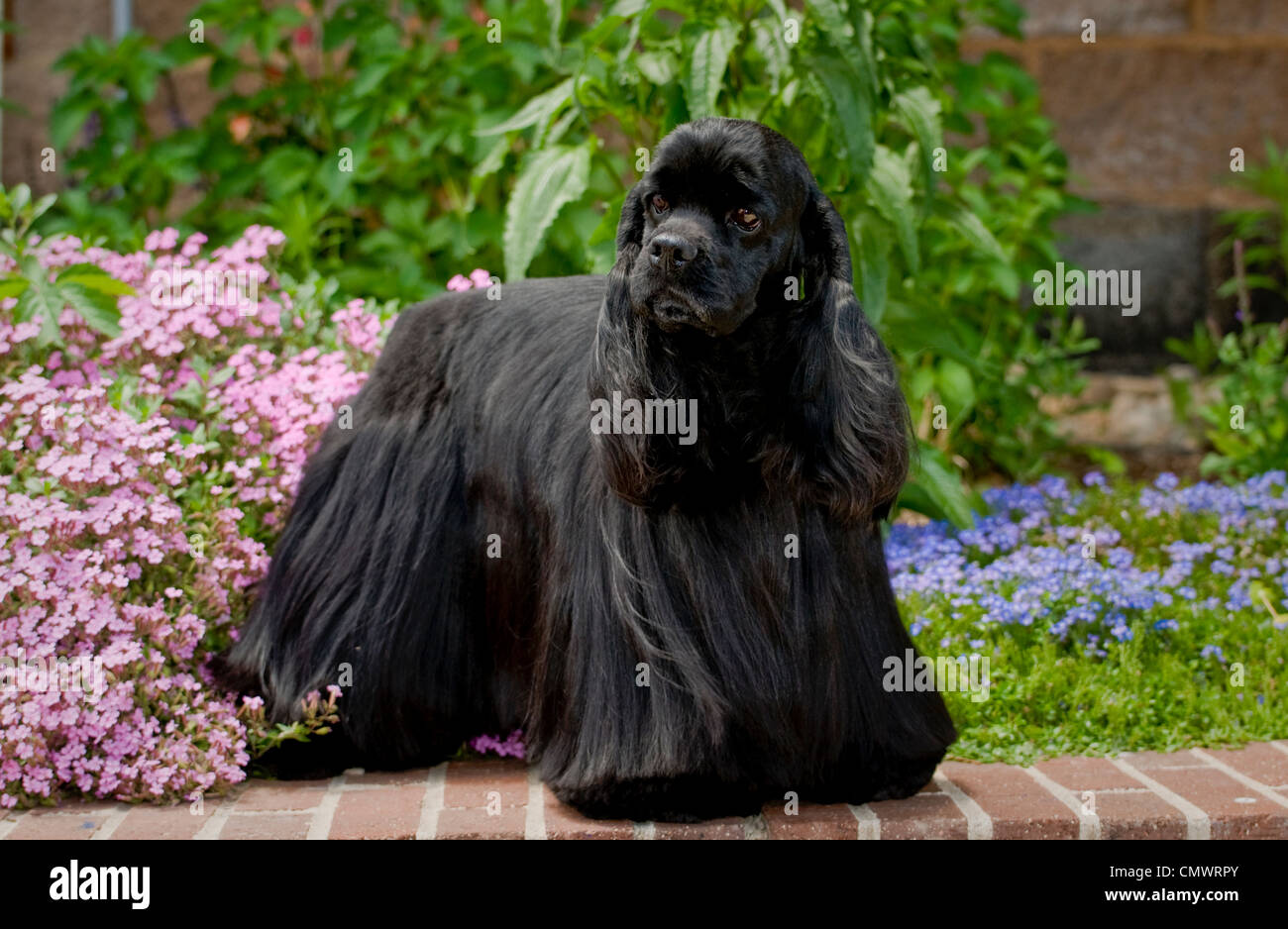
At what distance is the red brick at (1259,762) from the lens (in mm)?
3477

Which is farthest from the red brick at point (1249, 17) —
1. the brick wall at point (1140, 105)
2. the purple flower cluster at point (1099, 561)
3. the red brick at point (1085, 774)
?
the red brick at point (1085, 774)

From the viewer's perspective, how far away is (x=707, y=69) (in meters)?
3.91

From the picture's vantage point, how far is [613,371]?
2990 mm

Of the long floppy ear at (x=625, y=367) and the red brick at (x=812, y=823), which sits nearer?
the long floppy ear at (x=625, y=367)

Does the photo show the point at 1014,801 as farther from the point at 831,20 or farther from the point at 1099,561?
the point at 831,20

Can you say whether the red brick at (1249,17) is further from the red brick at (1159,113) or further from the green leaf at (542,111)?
the green leaf at (542,111)

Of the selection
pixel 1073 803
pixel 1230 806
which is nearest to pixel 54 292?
pixel 1073 803

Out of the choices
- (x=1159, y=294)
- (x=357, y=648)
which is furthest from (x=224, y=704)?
(x=1159, y=294)

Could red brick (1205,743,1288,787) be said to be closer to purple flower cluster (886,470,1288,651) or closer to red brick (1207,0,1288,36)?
purple flower cluster (886,470,1288,651)

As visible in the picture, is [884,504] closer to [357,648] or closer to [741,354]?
[741,354]

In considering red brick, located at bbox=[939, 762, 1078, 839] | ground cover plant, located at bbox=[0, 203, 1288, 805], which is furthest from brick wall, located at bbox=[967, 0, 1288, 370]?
red brick, located at bbox=[939, 762, 1078, 839]

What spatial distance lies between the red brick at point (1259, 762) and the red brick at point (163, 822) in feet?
7.65

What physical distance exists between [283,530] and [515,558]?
658 mm

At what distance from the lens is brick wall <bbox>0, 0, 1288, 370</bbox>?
22.0 ft
